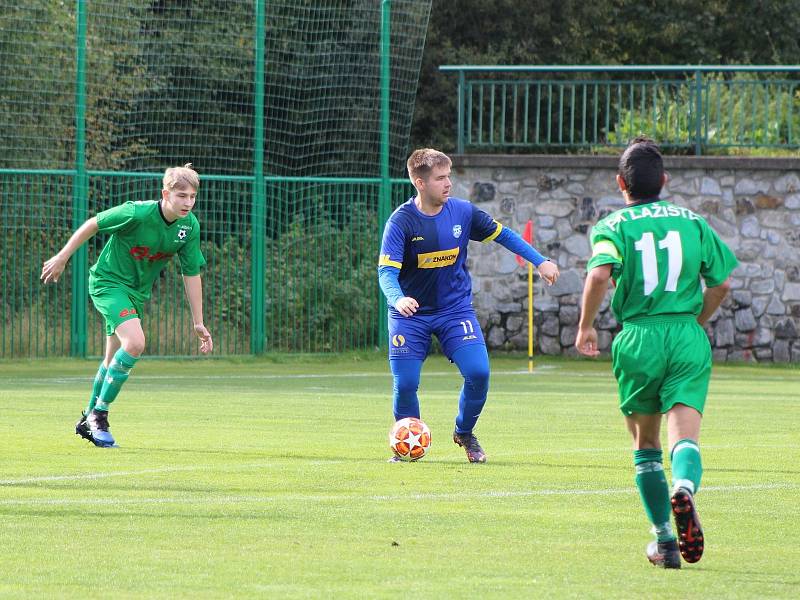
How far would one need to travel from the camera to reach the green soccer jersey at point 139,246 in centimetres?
1113

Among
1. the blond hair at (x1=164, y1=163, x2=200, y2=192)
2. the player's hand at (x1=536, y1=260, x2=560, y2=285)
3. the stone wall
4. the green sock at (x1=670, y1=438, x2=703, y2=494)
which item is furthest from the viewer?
the stone wall

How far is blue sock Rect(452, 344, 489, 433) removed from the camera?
9.94 metres

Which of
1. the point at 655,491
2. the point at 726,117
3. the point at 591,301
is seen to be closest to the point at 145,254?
the point at 591,301

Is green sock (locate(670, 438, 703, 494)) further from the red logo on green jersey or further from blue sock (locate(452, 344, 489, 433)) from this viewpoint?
the red logo on green jersey

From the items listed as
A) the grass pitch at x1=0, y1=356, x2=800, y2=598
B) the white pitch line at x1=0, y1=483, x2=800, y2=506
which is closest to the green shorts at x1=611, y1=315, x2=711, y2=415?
the grass pitch at x1=0, y1=356, x2=800, y2=598

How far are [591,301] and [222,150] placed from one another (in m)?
18.8

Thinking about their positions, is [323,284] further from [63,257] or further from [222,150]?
[63,257]

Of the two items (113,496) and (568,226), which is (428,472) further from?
(568,226)

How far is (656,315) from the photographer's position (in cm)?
630

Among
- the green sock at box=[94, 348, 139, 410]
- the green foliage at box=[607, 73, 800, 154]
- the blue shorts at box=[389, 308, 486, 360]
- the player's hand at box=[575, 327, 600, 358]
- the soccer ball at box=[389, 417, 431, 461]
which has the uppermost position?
the green foliage at box=[607, 73, 800, 154]

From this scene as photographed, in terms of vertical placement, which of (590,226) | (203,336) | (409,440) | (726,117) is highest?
(726,117)

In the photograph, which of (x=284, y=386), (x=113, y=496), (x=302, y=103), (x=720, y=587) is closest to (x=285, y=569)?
(x=720, y=587)

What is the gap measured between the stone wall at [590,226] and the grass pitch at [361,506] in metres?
8.13

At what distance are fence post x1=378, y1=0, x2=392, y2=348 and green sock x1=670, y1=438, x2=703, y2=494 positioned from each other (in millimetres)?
17739
